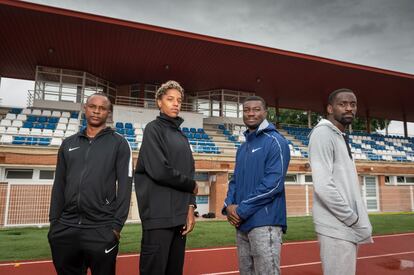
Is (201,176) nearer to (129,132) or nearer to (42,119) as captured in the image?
(129,132)

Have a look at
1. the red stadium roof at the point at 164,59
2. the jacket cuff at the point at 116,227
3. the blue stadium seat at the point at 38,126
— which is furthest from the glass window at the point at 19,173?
the jacket cuff at the point at 116,227

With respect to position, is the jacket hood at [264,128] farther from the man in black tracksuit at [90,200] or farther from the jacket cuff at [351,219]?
the man in black tracksuit at [90,200]

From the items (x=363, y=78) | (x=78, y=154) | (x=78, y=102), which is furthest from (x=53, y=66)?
(x=363, y=78)

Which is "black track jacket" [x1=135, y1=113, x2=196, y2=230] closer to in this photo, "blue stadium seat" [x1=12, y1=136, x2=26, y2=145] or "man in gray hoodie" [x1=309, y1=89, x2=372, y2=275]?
"man in gray hoodie" [x1=309, y1=89, x2=372, y2=275]

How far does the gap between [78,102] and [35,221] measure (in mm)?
7499

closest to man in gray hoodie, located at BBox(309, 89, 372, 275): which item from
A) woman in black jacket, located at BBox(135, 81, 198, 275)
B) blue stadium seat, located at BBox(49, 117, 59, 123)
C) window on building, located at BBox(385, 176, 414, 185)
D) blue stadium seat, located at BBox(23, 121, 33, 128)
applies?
woman in black jacket, located at BBox(135, 81, 198, 275)

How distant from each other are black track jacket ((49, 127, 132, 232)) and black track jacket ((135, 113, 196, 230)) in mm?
224

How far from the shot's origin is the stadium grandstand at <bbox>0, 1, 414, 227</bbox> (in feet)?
37.0

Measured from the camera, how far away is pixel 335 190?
218 cm

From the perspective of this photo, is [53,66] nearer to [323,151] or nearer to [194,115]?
[194,115]

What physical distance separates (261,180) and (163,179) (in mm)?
919

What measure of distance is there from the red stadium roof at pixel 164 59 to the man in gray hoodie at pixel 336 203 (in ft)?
37.2

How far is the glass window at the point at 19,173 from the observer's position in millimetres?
11312

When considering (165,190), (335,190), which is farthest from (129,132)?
(335,190)
